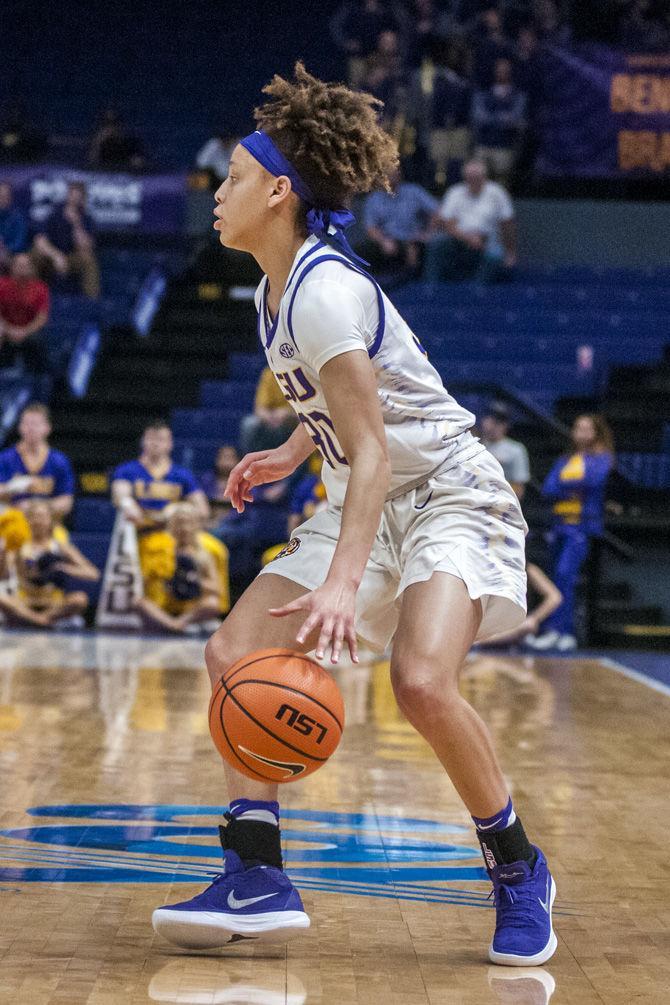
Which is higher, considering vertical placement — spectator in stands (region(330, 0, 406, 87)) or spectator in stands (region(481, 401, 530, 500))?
spectator in stands (region(330, 0, 406, 87))

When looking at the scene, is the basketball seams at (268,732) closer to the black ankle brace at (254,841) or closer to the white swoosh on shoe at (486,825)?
the black ankle brace at (254,841)

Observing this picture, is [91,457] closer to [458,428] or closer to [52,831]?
[52,831]

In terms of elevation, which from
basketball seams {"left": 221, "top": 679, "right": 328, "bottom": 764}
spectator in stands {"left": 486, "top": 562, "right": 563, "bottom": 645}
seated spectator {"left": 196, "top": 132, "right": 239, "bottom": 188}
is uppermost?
basketball seams {"left": 221, "top": 679, "right": 328, "bottom": 764}

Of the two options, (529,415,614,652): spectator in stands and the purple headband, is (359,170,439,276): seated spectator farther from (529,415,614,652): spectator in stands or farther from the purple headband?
the purple headband

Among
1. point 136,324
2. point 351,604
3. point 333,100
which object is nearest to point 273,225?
point 333,100

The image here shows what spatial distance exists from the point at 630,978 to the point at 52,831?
5.92ft

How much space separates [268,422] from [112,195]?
14.2ft

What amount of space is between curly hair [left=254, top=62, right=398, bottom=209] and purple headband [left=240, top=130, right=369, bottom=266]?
0.02 metres

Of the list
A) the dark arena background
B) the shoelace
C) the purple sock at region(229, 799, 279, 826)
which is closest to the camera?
the shoelace

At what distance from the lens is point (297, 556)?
3320 mm

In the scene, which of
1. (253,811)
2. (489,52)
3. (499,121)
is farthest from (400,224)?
(253,811)

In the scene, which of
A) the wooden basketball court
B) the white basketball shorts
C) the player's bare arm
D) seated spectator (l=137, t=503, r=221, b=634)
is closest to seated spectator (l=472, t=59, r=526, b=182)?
seated spectator (l=137, t=503, r=221, b=634)

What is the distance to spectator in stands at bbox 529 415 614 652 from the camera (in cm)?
1007

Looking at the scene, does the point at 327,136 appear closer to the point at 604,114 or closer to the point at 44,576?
the point at 44,576
